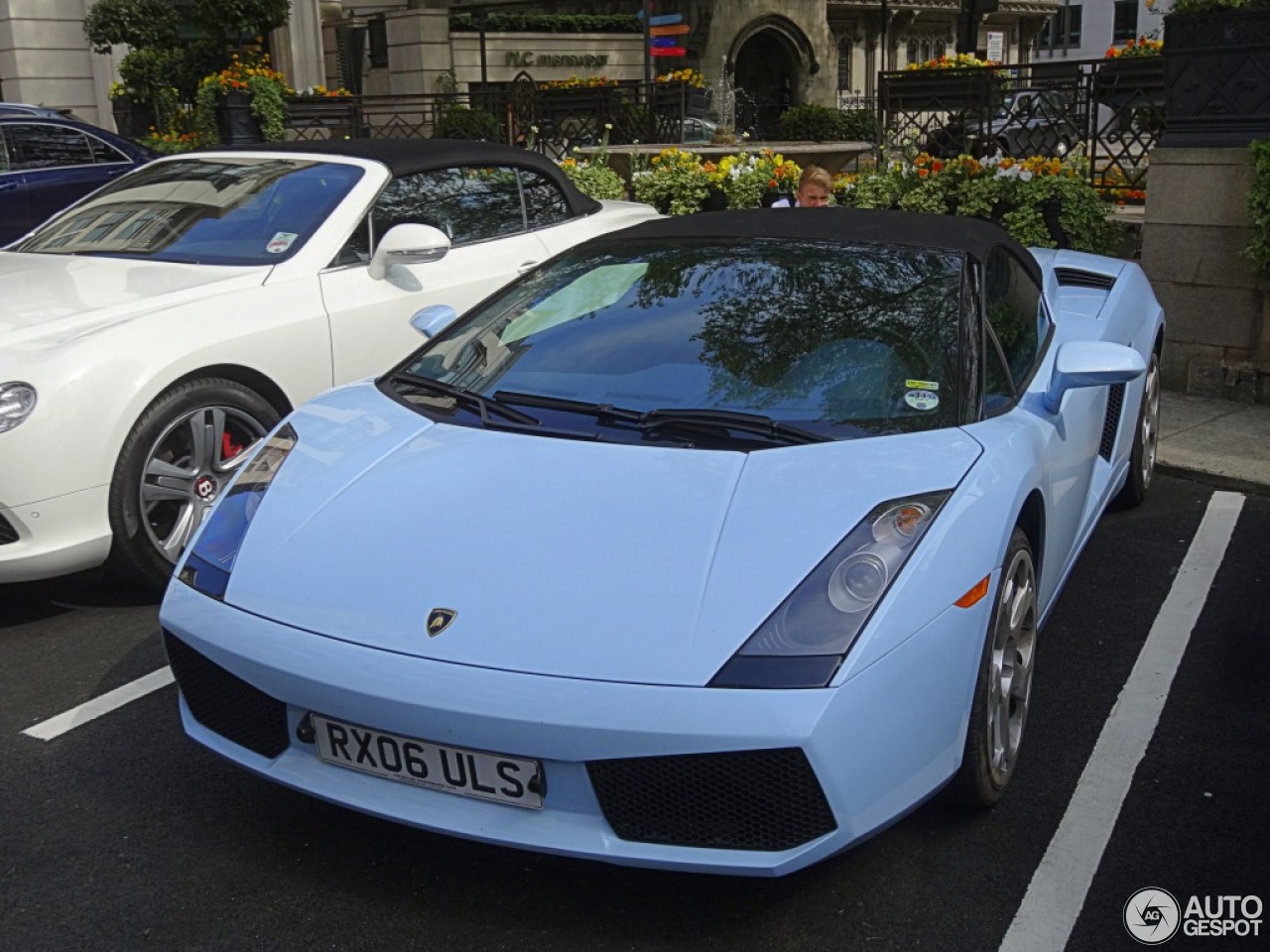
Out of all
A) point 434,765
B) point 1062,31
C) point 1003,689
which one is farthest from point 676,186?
point 1062,31

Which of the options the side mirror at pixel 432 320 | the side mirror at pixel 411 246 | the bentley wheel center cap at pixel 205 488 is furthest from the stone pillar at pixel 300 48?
Result: the side mirror at pixel 432 320

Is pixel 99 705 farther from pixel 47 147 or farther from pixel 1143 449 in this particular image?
pixel 47 147

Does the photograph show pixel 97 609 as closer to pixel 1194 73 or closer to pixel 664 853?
pixel 664 853

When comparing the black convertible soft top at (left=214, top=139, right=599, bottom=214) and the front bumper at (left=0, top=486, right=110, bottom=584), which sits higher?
the black convertible soft top at (left=214, top=139, right=599, bottom=214)

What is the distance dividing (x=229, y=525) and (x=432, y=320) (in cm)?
131

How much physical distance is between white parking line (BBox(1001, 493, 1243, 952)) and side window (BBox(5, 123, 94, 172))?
9.01m

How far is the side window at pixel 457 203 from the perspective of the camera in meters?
6.07

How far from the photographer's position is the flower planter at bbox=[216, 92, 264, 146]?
50.8 ft

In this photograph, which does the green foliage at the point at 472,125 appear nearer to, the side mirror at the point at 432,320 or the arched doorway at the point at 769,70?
the side mirror at the point at 432,320

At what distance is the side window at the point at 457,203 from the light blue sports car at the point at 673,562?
6.75 feet

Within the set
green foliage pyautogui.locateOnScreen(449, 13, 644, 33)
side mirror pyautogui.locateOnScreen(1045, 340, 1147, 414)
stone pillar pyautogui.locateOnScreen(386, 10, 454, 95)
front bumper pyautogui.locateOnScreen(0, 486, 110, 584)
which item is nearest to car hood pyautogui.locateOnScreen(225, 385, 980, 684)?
side mirror pyautogui.locateOnScreen(1045, 340, 1147, 414)

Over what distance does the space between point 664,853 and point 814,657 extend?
0.48 metres

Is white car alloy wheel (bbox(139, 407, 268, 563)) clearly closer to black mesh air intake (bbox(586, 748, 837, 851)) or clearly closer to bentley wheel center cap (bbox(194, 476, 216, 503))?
bentley wheel center cap (bbox(194, 476, 216, 503))

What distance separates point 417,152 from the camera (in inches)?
249
